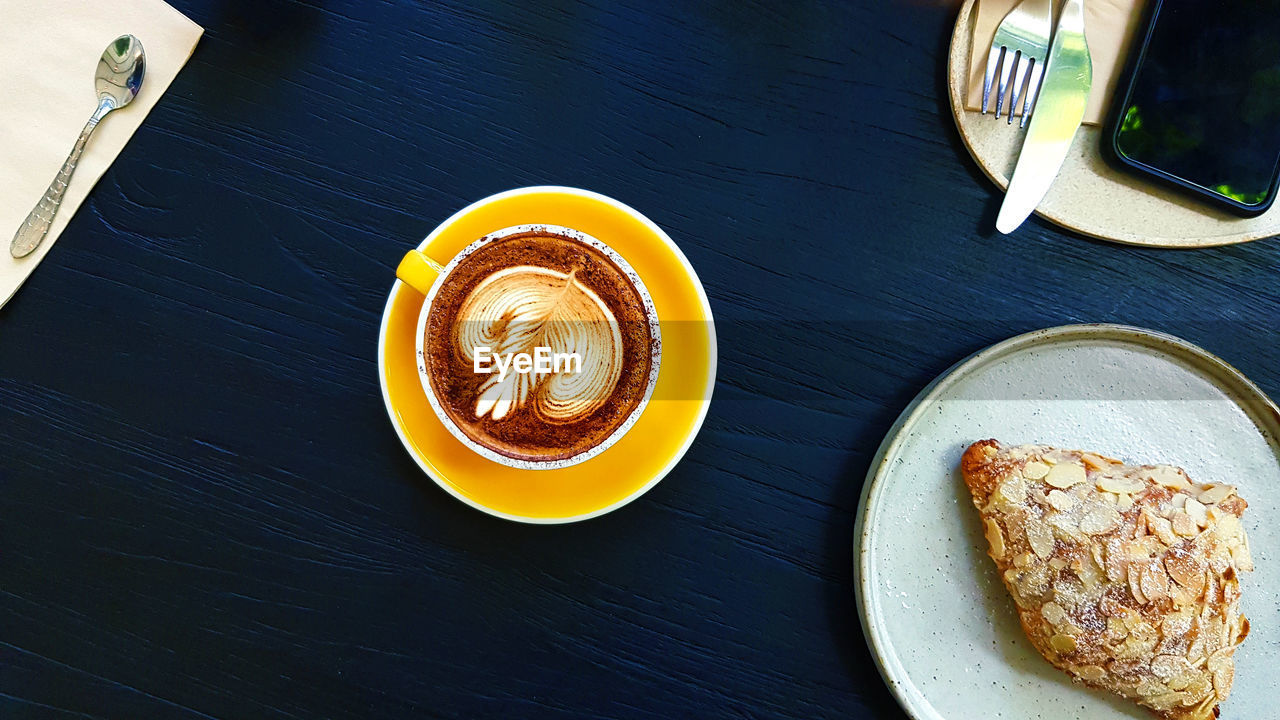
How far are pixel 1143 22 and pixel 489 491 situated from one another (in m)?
1.21

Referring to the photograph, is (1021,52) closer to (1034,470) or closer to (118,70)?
(1034,470)

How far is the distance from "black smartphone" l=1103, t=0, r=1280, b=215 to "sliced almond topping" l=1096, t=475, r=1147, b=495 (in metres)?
0.45

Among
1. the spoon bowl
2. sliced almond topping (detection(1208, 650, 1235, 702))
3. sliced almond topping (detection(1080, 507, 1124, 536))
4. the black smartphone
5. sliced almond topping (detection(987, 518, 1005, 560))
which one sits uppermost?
the black smartphone

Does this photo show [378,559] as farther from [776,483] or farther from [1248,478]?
[1248,478]

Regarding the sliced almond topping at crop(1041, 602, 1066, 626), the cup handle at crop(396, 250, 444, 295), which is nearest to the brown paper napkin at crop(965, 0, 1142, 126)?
the sliced almond topping at crop(1041, 602, 1066, 626)

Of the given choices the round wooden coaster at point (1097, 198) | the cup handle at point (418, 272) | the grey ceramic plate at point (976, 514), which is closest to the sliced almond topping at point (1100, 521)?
the grey ceramic plate at point (976, 514)

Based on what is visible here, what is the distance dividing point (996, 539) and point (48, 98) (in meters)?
1.61

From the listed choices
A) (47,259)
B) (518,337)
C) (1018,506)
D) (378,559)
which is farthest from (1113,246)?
(47,259)

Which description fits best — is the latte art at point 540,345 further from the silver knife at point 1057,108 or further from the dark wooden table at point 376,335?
the silver knife at point 1057,108

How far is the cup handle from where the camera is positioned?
100cm

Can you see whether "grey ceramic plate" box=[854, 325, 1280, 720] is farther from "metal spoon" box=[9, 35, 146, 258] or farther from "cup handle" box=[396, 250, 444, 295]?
"metal spoon" box=[9, 35, 146, 258]

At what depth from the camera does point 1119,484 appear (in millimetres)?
1055

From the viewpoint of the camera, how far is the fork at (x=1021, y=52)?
3.70ft

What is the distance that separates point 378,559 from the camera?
1190 millimetres
